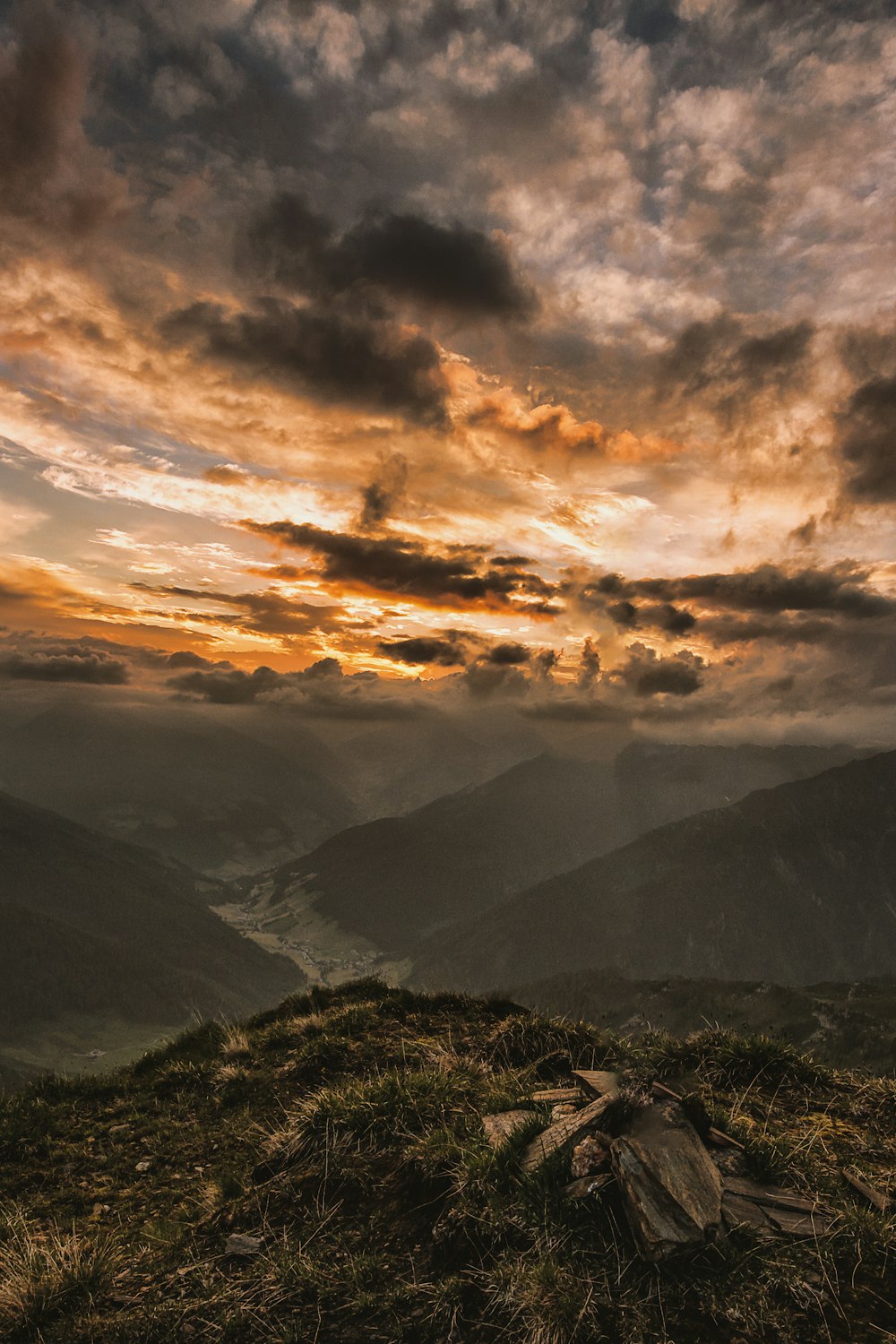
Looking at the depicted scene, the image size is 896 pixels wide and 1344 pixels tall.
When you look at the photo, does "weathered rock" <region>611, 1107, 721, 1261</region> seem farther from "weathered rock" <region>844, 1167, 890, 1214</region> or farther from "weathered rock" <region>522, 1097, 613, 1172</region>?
"weathered rock" <region>844, 1167, 890, 1214</region>

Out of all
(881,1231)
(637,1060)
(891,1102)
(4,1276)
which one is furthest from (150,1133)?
(891,1102)

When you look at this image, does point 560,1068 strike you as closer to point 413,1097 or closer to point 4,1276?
point 413,1097

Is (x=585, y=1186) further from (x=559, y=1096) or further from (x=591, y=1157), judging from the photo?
(x=559, y=1096)

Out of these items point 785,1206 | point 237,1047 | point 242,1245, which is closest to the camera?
point 785,1206

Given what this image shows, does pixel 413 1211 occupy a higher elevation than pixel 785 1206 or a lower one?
lower

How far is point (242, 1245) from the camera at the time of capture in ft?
22.4

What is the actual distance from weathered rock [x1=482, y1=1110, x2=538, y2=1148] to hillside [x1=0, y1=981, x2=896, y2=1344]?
126 millimetres

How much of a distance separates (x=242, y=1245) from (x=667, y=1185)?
450 cm

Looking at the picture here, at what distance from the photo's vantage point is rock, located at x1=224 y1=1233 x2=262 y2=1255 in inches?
265

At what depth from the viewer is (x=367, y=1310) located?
5812 mm

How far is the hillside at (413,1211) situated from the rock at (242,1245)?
0.07 feet

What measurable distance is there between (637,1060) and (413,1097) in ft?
13.6

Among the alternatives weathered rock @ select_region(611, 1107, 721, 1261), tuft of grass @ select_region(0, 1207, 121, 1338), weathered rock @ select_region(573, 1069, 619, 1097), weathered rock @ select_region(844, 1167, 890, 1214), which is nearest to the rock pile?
weathered rock @ select_region(611, 1107, 721, 1261)

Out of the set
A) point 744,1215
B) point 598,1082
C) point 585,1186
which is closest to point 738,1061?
point 598,1082
